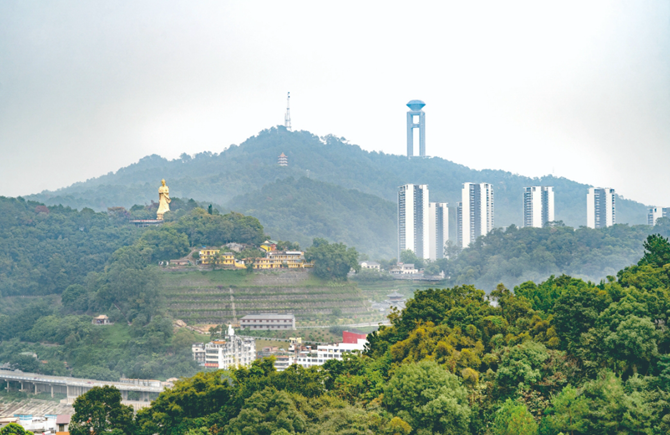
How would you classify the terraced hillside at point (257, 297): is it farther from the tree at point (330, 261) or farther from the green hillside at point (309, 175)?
the green hillside at point (309, 175)

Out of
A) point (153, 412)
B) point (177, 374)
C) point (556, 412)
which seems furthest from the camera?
point (177, 374)

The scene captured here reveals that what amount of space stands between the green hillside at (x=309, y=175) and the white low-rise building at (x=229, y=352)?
132ft

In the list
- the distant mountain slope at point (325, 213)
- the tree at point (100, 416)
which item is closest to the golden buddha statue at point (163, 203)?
the distant mountain slope at point (325, 213)

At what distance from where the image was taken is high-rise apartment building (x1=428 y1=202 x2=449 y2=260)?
2482 inches

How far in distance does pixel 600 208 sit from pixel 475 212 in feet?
31.9

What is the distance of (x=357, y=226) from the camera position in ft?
246

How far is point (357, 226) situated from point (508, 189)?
24813 mm

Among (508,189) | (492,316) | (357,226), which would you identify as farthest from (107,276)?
(508,189)

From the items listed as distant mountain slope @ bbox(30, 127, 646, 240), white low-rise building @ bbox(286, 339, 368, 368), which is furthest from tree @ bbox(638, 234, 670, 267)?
distant mountain slope @ bbox(30, 127, 646, 240)

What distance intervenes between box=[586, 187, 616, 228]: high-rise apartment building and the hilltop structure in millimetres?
27814

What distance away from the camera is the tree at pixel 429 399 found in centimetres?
1155

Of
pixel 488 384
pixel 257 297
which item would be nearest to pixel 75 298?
pixel 257 297

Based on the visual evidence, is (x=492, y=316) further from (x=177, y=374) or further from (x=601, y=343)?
(x=177, y=374)

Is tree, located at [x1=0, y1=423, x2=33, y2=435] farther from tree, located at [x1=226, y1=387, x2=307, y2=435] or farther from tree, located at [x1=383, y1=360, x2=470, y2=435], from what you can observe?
tree, located at [x1=383, y1=360, x2=470, y2=435]
